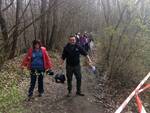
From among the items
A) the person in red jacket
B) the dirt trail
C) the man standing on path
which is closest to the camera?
the dirt trail

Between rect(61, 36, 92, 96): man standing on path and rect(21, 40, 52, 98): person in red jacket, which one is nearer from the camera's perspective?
rect(21, 40, 52, 98): person in red jacket

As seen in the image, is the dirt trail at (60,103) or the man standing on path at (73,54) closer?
the dirt trail at (60,103)

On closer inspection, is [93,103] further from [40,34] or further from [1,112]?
[40,34]

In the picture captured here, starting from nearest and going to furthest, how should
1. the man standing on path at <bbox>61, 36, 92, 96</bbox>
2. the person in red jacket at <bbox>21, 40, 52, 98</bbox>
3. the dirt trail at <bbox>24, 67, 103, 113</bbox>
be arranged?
the dirt trail at <bbox>24, 67, 103, 113</bbox> < the person in red jacket at <bbox>21, 40, 52, 98</bbox> < the man standing on path at <bbox>61, 36, 92, 96</bbox>

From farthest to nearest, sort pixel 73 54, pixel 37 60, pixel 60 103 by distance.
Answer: pixel 73 54
pixel 60 103
pixel 37 60

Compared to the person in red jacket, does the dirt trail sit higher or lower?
lower

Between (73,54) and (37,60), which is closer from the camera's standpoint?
(37,60)

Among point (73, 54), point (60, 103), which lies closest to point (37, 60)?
point (73, 54)

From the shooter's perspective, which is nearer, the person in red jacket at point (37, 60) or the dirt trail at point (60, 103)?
the dirt trail at point (60, 103)

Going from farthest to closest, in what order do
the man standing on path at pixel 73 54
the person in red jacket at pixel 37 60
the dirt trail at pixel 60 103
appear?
the man standing on path at pixel 73 54 → the person in red jacket at pixel 37 60 → the dirt trail at pixel 60 103

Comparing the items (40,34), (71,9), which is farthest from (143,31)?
(71,9)

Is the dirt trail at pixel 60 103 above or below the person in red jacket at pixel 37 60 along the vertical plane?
below

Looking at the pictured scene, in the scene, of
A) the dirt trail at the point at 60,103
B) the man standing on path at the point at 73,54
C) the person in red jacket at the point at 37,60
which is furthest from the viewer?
the man standing on path at the point at 73,54

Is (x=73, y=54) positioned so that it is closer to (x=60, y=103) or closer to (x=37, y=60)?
(x=37, y=60)
